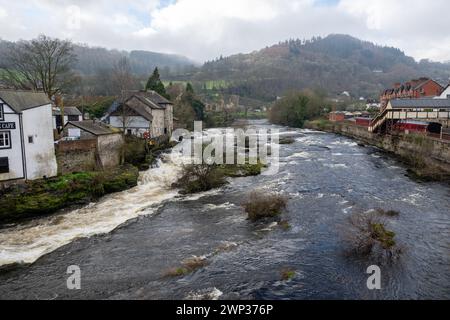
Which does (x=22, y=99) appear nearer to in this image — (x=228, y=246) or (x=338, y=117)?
(x=228, y=246)

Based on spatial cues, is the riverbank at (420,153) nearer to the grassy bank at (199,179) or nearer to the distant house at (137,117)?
the grassy bank at (199,179)

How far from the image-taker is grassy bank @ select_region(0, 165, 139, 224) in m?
20.9

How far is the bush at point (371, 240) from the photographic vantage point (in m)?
14.7

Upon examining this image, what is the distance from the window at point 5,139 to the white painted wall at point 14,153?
0.20m

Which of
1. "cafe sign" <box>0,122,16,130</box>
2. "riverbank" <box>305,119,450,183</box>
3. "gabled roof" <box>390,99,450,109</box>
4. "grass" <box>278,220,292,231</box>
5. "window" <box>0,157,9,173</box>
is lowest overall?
"grass" <box>278,220,292,231</box>

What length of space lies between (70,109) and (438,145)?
4154 centimetres

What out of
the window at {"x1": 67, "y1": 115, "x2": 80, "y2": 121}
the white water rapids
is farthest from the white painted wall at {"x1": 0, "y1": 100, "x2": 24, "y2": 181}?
the window at {"x1": 67, "y1": 115, "x2": 80, "y2": 121}

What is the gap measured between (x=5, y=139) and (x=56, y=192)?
15.6 feet

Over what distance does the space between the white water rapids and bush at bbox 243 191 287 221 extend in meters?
6.43

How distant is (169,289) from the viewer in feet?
40.5

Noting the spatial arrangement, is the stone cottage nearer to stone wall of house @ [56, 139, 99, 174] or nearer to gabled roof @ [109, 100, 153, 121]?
stone wall of house @ [56, 139, 99, 174]

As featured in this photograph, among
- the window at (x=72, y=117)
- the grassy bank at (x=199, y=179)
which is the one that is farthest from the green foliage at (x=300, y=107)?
the grassy bank at (x=199, y=179)

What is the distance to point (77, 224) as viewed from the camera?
19484 millimetres
